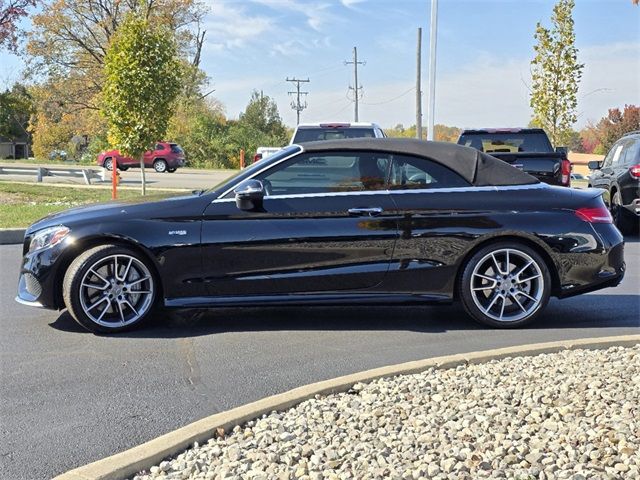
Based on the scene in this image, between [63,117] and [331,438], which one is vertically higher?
[63,117]

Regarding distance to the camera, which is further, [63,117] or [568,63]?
[63,117]

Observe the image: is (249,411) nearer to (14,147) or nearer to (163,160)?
(163,160)

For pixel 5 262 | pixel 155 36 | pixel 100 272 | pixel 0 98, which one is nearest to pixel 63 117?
pixel 0 98

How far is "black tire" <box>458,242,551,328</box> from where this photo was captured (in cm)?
579

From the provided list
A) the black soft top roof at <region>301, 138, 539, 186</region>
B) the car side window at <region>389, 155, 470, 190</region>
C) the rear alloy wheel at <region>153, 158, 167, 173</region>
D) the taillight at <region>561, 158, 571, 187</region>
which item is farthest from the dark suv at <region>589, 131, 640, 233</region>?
the rear alloy wheel at <region>153, 158, 167, 173</region>

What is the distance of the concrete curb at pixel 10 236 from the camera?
1142 centimetres

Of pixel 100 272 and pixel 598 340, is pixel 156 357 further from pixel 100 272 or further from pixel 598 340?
pixel 598 340

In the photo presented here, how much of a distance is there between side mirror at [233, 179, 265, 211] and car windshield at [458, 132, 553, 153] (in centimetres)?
674

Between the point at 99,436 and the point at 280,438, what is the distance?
100 cm

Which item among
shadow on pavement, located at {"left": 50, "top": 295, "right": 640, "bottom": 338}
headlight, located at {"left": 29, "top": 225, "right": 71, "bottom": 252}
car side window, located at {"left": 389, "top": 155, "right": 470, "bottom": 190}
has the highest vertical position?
car side window, located at {"left": 389, "top": 155, "right": 470, "bottom": 190}

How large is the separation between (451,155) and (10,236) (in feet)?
26.8

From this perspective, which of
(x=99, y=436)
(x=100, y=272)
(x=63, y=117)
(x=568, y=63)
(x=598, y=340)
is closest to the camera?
(x=99, y=436)

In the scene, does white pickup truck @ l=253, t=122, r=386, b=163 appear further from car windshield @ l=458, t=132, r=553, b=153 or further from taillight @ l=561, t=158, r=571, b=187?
taillight @ l=561, t=158, r=571, b=187

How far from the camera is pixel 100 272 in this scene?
5.66 m
